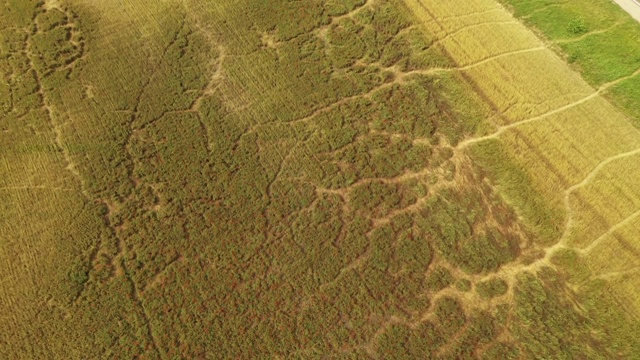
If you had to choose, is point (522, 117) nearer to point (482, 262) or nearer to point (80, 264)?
point (482, 262)

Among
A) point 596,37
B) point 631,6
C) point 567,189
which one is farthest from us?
point 631,6

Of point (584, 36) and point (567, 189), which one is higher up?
point (584, 36)

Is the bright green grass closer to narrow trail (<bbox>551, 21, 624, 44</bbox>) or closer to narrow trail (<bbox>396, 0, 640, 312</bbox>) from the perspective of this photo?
narrow trail (<bbox>551, 21, 624, 44</bbox>)

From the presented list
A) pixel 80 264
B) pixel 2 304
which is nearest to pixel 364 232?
pixel 80 264

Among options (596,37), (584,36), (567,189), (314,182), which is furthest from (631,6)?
(314,182)

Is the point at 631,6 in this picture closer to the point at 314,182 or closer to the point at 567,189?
the point at 567,189

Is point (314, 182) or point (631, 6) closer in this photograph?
point (314, 182)

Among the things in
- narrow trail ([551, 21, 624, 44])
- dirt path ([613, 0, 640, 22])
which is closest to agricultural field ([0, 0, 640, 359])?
narrow trail ([551, 21, 624, 44])
